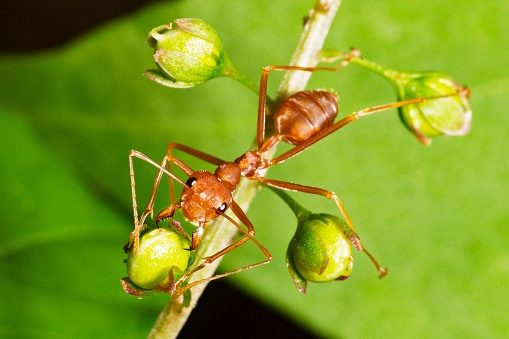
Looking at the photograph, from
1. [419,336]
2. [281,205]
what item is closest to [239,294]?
[281,205]

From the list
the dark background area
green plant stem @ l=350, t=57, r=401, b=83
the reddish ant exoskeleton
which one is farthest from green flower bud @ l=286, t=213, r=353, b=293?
the dark background area

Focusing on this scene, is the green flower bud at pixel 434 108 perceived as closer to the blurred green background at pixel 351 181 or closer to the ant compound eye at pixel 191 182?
the ant compound eye at pixel 191 182

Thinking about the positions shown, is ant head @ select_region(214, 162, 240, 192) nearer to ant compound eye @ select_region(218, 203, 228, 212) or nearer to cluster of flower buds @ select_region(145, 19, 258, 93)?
ant compound eye @ select_region(218, 203, 228, 212)

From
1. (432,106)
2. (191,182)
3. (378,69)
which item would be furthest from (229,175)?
(432,106)

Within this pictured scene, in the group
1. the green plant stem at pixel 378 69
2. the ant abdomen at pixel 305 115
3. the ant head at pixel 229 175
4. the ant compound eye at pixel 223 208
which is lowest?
the ant compound eye at pixel 223 208

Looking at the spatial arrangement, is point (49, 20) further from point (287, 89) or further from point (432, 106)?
point (432, 106)

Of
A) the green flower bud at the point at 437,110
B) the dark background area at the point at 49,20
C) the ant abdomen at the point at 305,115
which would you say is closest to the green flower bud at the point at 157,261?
the ant abdomen at the point at 305,115
